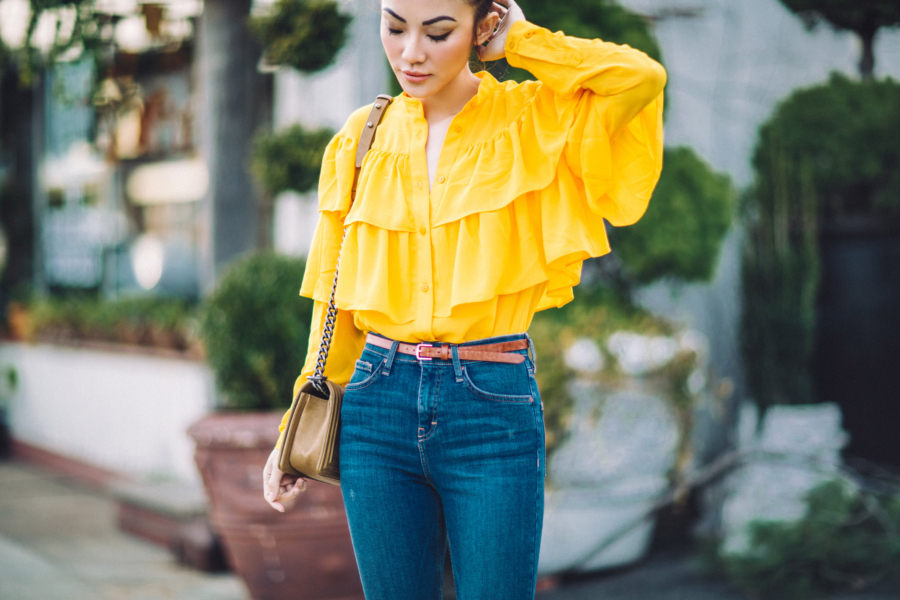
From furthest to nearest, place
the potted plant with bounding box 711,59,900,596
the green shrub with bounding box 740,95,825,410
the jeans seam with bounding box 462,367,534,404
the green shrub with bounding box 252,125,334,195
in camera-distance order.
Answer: the green shrub with bounding box 740,95,825,410 → the potted plant with bounding box 711,59,900,596 → the green shrub with bounding box 252,125,334,195 → the jeans seam with bounding box 462,367,534,404

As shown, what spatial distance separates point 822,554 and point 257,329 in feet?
9.12

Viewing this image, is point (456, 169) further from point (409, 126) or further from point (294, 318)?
point (294, 318)

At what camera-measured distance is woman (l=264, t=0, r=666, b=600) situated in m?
1.65

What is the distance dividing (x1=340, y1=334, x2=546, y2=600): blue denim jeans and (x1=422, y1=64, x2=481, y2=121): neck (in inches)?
19.4

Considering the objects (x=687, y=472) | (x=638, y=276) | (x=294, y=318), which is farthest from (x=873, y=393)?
(x=294, y=318)

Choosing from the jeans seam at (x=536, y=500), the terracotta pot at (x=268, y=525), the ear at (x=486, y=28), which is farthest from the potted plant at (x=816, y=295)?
the ear at (x=486, y=28)

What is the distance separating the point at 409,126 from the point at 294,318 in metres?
2.55

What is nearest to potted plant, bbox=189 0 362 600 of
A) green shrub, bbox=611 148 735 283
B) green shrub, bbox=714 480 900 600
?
green shrub, bbox=611 148 735 283

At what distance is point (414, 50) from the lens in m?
1.69

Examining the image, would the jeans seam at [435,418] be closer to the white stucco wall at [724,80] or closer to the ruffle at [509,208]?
the ruffle at [509,208]

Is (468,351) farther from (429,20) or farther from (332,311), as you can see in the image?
(429,20)

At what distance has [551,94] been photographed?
1.80 meters

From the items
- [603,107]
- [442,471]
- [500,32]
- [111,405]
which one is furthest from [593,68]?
[111,405]

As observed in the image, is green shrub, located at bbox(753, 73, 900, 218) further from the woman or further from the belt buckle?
the belt buckle
